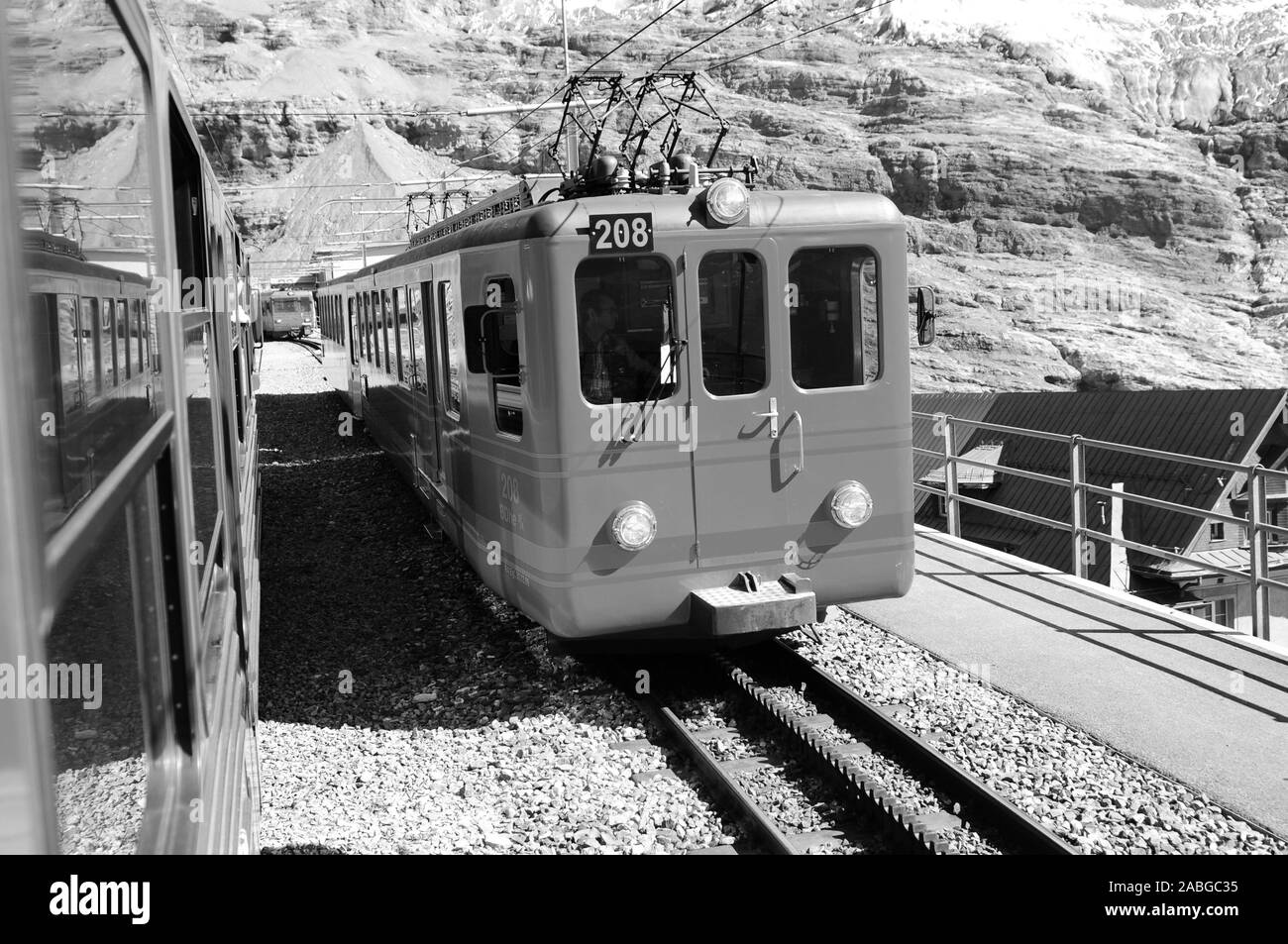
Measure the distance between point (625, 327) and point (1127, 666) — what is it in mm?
3675

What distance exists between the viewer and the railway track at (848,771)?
17.2 ft

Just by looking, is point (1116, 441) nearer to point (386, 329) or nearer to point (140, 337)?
point (386, 329)

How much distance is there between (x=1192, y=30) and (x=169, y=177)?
212826 mm

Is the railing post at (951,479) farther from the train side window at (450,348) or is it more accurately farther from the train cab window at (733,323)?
the train side window at (450,348)

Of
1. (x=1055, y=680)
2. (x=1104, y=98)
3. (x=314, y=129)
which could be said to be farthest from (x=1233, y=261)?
(x=1055, y=680)

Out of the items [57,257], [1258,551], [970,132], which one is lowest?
[1258,551]

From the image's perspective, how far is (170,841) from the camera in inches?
84.4

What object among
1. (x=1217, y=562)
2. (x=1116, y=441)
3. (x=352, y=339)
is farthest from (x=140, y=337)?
(x=1116, y=441)

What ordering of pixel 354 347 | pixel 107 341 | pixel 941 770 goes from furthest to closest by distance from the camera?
pixel 354 347, pixel 941 770, pixel 107 341

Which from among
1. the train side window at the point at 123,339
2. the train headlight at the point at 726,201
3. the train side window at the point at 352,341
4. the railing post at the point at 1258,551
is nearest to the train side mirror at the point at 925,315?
the train headlight at the point at 726,201

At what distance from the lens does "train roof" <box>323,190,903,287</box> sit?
6918mm

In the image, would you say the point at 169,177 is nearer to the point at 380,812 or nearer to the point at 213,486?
the point at 213,486

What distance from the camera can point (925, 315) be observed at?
7.33m

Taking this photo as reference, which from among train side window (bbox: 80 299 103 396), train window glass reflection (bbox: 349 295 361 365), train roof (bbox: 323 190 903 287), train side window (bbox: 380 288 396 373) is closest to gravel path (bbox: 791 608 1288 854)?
train roof (bbox: 323 190 903 287)
